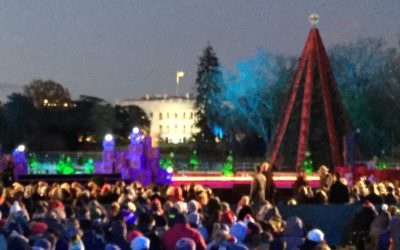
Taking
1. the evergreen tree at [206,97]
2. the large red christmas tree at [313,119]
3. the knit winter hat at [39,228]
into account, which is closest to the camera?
the knit winter hat at [39,228]

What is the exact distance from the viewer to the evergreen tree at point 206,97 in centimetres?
9150

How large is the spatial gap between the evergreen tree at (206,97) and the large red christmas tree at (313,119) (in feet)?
144

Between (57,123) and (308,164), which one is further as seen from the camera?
(57,123)

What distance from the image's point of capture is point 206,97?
3681 inches

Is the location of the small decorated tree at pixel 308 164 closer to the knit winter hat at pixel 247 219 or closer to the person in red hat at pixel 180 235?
the knit winter hat at pixel 247 219

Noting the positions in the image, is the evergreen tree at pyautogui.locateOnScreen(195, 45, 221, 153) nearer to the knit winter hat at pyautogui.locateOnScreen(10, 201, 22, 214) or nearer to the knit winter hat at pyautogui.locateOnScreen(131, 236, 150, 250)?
the knit winter hat at pyautogui.locateOnScreen(10, 201, 22, 214)

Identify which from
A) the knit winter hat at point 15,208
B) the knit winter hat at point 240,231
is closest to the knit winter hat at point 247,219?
the knit winter hat at point 240,231

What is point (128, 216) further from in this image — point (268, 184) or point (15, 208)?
point (268, 184)

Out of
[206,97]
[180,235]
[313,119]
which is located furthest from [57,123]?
[180,235]

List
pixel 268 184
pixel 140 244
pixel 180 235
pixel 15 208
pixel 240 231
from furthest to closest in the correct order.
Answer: pixel 268 184 → pixel 15 208 → pixel 240 231 → pixel 180 235 → pixel 140 244

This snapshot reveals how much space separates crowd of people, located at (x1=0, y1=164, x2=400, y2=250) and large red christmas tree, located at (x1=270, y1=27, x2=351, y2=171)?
2099 cm

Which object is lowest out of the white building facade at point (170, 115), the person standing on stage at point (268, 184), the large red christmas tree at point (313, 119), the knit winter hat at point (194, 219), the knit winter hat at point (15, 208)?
the knit winter hat at point (194, 219)

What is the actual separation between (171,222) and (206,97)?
259 ft

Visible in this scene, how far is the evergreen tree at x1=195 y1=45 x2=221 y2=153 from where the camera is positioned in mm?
91500
